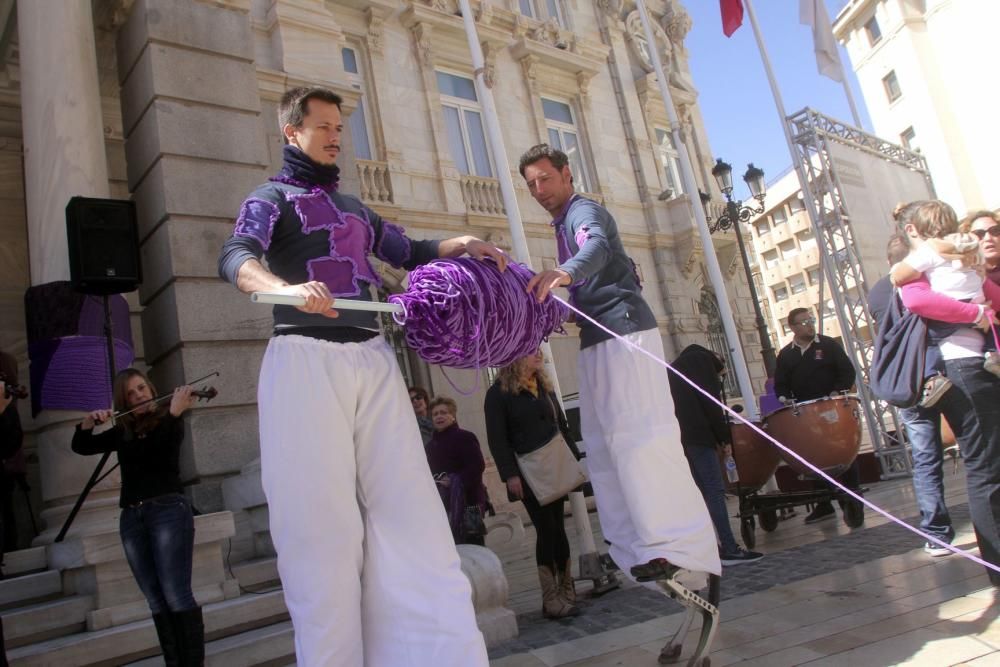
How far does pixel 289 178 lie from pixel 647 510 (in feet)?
6.32

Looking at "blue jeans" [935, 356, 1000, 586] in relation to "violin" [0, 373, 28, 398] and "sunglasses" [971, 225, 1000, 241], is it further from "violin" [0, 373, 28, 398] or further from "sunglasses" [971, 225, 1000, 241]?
"violin" [0, 373, 28, 398]

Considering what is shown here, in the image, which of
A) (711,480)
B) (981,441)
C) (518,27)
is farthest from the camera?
(518,27)

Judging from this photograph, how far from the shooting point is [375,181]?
50.6ft

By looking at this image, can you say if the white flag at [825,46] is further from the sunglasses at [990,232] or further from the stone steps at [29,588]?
the stone steps at [29,588]

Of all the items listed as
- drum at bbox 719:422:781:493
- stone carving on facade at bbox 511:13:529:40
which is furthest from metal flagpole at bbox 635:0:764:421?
stone carving on facade at bbox 511:13:529:40

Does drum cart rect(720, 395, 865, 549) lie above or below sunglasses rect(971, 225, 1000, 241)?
below

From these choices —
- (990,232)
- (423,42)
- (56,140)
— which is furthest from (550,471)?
(423,42)

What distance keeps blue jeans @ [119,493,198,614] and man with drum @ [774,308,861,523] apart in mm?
5648

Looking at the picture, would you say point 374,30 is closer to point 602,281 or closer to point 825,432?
point 825,432

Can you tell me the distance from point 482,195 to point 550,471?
12.9 m

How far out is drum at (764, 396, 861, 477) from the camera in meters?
6.11

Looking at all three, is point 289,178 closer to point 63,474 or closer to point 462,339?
point 462,339

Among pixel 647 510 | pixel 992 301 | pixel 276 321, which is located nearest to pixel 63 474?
pixel 276 321

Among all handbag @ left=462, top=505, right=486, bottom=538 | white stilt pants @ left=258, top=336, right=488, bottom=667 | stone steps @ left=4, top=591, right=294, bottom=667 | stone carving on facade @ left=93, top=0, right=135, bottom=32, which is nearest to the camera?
white stilt pants @ left=258, top=336, right=488, bottom=667
